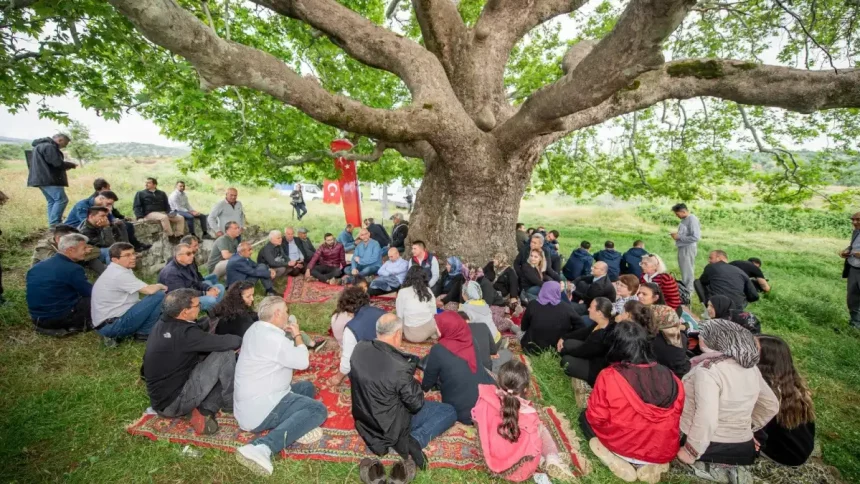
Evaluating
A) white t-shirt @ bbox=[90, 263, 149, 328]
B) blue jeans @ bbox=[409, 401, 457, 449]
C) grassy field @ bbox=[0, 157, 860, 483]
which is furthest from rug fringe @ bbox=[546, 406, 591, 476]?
white t-shirt @ bbox=[90, 263, 149, 328]

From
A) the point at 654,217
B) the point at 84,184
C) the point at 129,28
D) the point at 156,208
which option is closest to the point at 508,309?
the point at 129,28

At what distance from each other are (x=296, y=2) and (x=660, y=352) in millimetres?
7615

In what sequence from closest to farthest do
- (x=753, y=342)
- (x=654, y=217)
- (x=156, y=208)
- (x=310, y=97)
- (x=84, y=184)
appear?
(x=753, y=342)
(x=310, y=97)
(x=156, y=208)
(x=84, y=184)
(x=654, y=217)

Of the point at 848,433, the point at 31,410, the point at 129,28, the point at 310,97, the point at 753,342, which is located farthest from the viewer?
the point at 129,28

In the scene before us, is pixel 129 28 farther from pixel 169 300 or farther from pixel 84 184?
pixel 84 184

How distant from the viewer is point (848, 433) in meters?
4.19

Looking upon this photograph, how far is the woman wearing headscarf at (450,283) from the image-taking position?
24.8 feet

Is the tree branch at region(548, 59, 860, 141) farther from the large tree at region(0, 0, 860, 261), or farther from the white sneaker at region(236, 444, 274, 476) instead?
the white sneaker at region(236, 444, 274, 476)

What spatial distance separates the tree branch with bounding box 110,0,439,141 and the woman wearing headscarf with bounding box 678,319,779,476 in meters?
5.04

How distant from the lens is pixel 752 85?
522cm

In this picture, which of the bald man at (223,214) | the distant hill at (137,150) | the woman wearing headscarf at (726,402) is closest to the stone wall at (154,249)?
the bald man at (223,214)

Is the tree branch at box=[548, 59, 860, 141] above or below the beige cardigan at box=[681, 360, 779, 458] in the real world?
above

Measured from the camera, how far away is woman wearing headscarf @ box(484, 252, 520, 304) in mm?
7457

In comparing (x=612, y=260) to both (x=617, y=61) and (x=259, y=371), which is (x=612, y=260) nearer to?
(x=617, y=61)
